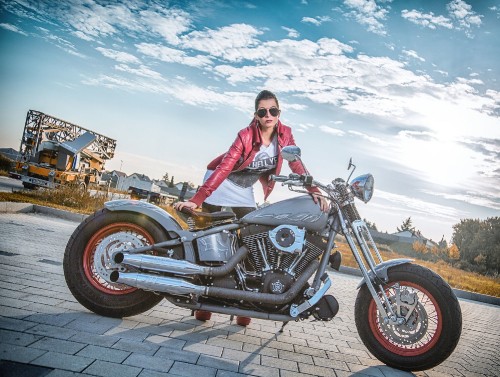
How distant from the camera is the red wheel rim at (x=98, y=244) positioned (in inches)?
117

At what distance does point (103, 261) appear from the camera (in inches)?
117

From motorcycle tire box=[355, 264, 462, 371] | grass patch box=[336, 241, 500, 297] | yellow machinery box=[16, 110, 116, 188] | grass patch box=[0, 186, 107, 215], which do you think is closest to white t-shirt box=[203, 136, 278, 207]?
motorcycle tire box=[355, 264, 462, 371]

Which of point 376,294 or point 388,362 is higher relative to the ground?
point 376,294

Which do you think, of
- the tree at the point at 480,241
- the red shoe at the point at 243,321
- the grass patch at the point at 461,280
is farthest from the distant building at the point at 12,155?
the tree at the point at 480,241

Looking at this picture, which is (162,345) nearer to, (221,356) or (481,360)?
(221,356)

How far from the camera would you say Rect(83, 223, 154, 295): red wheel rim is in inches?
117

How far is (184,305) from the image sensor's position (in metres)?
2.72

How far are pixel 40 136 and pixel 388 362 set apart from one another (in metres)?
20.3

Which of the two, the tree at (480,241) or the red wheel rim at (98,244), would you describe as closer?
the red wheel rim at (98,244)

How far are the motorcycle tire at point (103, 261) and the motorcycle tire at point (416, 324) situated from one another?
1848 mm

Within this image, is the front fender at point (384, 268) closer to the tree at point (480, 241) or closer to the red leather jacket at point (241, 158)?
the red leather jacket at point (241, 158)

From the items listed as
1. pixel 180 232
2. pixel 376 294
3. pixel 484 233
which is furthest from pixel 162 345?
pixel 484 233

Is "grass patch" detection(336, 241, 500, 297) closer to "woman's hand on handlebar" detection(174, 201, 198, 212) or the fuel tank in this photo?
the fuel tank

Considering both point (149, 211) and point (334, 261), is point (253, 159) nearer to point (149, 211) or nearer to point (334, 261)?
point (149, 211)
